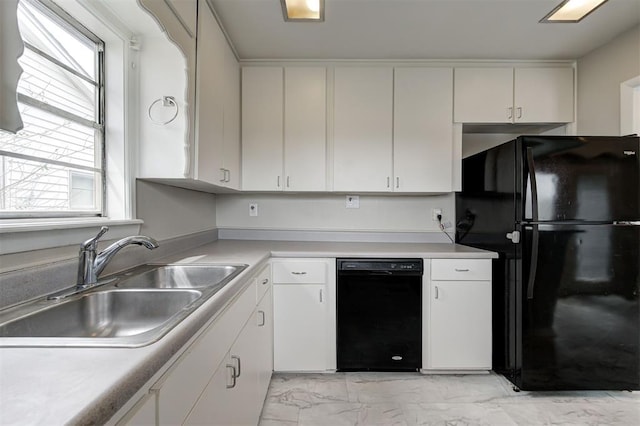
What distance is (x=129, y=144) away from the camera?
1469 mm

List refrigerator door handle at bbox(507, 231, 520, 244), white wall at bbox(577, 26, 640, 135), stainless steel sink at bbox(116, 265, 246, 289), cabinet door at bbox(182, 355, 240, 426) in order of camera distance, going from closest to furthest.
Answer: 1. cabinet door at bbox(182, 355, 240, 426)
2. stainless steel sink at bbox(116, 265, 246, 289)
3. refrigerator door handle at bbox(507, 231, 520, 244)
4. white wall at bbox(577, 26, 640, 135)

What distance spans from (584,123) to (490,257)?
130 cm

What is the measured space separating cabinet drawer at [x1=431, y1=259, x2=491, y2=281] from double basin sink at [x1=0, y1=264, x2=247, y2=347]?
1312 mm

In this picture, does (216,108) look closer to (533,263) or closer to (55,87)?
(55,87)

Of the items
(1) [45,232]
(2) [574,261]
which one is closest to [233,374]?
(1) [45,232]

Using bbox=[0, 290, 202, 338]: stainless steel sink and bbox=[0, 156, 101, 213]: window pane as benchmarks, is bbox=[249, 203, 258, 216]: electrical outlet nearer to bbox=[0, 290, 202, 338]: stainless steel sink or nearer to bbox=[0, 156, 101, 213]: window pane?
bbox=[0, 156, 101, 213]: window pane

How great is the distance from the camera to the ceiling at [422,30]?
1.73 meters

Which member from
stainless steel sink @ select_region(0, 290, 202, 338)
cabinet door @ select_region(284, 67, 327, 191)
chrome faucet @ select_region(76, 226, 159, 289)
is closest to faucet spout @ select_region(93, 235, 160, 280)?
chrome faucet @ select_region(76, 226, 159, 289)

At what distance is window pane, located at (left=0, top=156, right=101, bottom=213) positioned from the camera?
3.28ft

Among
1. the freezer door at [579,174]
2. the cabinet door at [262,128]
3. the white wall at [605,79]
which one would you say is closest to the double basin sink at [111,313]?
the cabinet door at [262,128]

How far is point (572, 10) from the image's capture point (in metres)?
1.76

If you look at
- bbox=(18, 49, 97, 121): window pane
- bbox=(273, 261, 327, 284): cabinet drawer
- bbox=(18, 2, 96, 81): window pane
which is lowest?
bbox=(273, 261, 327, 284): cabinet drawer

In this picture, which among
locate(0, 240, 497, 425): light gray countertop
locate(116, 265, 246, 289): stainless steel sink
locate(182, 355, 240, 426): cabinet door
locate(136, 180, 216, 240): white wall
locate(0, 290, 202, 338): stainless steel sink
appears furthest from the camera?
locate(136, 180, 216, 240): white wall

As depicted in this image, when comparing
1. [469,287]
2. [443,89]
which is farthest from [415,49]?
[469,287]
